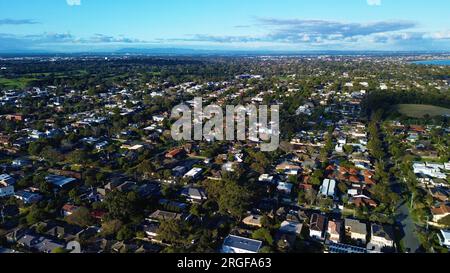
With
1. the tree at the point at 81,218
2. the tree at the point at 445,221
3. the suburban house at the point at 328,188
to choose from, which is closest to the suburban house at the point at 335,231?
the suburban house at the point at 328,188

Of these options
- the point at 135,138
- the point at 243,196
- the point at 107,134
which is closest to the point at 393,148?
the point at 243,196

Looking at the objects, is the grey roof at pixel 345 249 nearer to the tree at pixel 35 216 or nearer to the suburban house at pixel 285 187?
the suburban house at pixel 285 187

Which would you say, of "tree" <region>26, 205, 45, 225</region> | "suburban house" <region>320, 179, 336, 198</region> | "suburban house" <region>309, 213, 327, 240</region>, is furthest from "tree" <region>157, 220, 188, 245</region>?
"suburban house" <region>320, 179, 336, 198</region>

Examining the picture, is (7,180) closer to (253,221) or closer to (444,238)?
(253,221)

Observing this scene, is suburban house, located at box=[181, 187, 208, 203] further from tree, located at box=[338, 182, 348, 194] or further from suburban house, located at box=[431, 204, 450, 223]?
suburban house, located at box=[431, 204, 450, 223]
